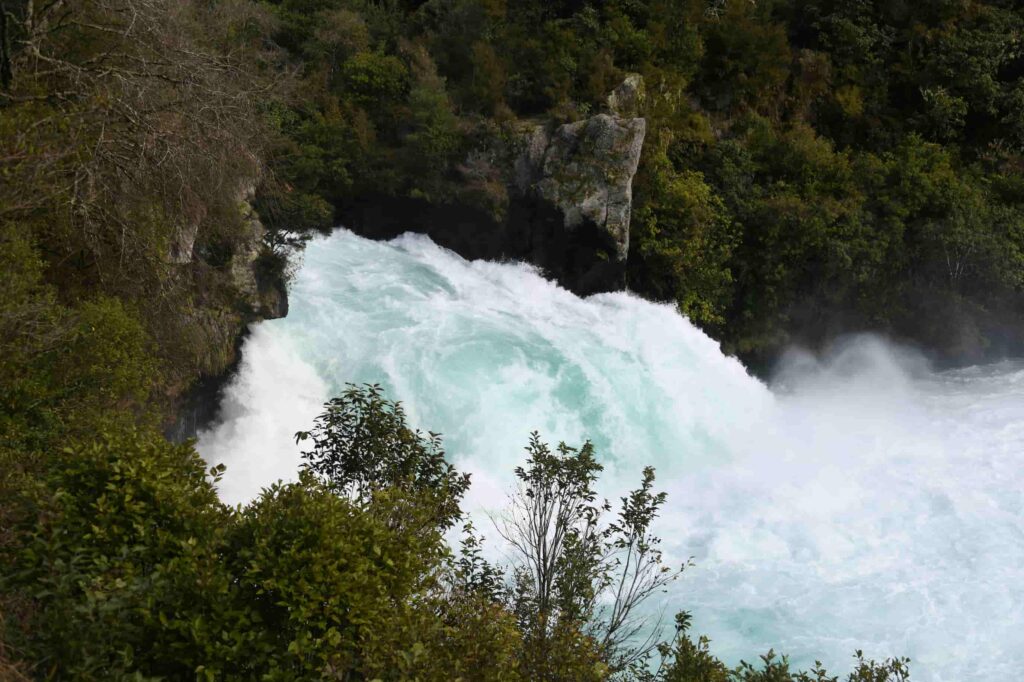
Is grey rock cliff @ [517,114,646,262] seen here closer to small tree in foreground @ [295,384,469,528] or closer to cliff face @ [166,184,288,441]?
cliff face @ [166,184,288,441]

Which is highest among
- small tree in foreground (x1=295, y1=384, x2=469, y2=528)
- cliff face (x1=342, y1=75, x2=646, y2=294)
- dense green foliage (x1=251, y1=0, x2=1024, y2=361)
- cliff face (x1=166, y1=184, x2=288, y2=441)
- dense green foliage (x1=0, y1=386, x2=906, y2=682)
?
dense green foliage (x1=251, y1=0, x2=1024, y2=361)

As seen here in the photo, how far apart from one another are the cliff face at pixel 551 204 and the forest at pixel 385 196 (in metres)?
0.26

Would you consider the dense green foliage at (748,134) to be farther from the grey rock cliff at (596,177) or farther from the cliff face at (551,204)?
the grey rock cliff at (596,177)

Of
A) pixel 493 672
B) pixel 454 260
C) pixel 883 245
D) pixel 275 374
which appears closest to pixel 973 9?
pixel 883 245

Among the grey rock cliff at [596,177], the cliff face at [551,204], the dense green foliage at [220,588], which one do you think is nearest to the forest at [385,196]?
the dense green foliage at [220,588]

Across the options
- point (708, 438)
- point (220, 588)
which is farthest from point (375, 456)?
point (708, 438)

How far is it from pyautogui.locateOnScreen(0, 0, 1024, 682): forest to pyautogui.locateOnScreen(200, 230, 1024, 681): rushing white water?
79 centimetres

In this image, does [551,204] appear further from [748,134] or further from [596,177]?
[748,134]

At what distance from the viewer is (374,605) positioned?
185 inches

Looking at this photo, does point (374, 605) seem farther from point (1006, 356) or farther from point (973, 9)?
point (973, 9)

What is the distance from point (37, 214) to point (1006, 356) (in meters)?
19.7

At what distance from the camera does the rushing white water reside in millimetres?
11703

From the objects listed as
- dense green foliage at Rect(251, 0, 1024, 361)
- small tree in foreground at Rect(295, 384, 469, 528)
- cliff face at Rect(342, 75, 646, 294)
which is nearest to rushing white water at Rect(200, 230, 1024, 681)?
cliff face at Rect(342, 75, 646, 294)

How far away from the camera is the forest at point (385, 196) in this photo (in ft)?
15.6
